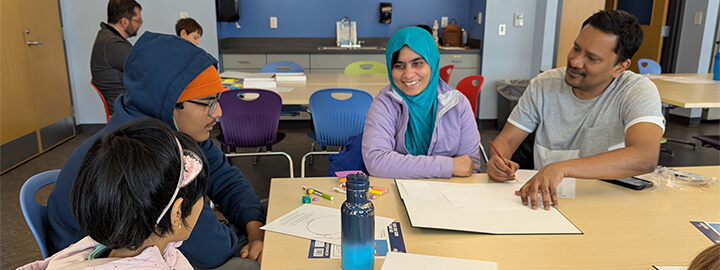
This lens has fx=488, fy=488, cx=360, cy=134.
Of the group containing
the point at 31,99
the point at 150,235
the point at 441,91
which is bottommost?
the point at 31,99

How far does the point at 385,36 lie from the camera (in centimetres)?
614

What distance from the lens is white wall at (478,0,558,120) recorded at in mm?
5188

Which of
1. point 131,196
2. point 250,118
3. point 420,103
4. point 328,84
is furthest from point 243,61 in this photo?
point 131,196

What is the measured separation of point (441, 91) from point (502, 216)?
761 millimetres

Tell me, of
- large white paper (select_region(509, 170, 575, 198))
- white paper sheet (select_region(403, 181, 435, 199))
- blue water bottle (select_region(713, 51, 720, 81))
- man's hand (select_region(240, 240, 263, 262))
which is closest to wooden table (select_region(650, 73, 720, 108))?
blue water bottle (select_region(713, 51, 720, 81))

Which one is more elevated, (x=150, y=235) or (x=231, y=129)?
(x=150, y=235)

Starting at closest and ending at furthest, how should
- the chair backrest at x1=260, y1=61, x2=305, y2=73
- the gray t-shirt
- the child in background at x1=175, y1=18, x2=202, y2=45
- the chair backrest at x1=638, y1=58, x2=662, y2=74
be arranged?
the gray t-shirt, the child in background at x1=175, y1=18, x2=202, y2=45, the chair backrest at x1=638, y1=58, x2=662, y2=74, the chair backrest at x1=260, y1=61, x2=305, y2=73

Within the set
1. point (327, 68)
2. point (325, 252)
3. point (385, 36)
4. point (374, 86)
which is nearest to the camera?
point (325, 252)

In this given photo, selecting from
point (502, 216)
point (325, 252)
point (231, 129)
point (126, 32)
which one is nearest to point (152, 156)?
point (325, 252)

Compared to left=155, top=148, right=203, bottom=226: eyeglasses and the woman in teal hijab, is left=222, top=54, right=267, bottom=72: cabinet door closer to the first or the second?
the woman in teal hijab

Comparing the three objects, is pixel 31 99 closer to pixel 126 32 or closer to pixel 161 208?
pixel 126 32

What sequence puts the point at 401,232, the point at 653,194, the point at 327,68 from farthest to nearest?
1. the point at 327,68
2. the point at 653,194
3. the point at 401,232

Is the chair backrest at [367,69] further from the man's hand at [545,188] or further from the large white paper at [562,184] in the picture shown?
the man's hand at [545,188]

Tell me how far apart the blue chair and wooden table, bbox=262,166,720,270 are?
1.56 metres
